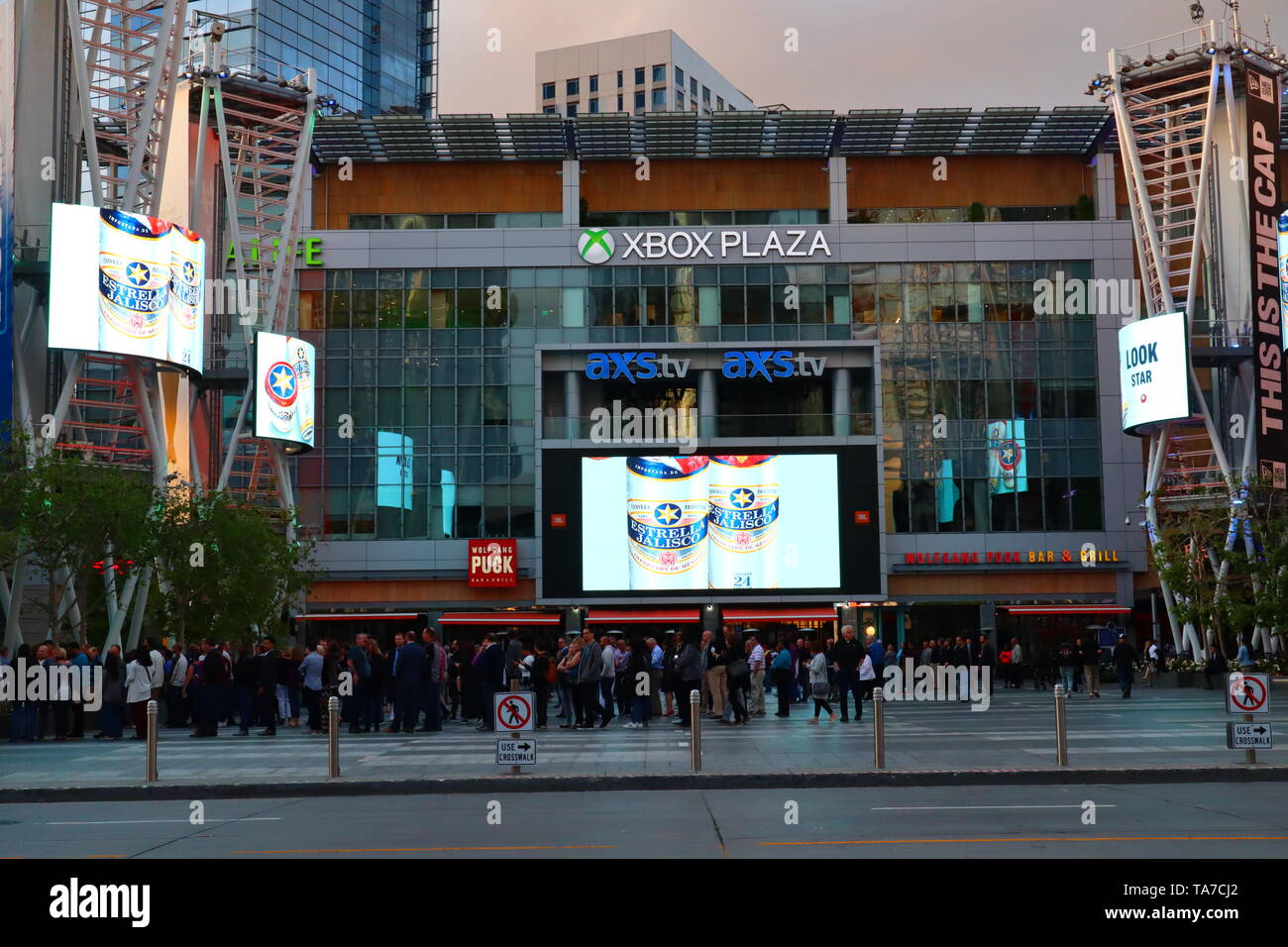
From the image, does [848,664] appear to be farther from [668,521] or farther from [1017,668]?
[668,521]

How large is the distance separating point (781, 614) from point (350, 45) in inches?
3170

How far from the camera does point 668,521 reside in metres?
56.7

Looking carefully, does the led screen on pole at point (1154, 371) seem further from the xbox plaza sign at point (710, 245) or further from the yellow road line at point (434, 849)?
the yellow road line at point (434, 849)

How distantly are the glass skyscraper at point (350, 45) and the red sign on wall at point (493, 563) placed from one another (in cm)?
4872

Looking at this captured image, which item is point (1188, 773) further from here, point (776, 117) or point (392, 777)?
point (776, 117)

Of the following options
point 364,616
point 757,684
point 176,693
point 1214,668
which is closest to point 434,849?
point 757,684

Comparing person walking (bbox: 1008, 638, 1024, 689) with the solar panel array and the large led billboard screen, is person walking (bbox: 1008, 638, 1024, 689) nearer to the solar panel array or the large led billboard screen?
the large led billboard screen

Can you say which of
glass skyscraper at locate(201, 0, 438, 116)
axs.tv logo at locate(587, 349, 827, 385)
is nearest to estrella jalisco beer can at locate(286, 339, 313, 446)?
axs.tv logo at locate(587, 349, 827, 385)

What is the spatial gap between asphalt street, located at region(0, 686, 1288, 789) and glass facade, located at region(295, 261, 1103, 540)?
1174 inches

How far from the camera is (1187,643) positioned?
4797 cm

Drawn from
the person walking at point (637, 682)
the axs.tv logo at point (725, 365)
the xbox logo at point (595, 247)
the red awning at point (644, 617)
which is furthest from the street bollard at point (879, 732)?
the xbox logo at point (595, 247)

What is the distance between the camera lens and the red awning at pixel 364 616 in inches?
2314
